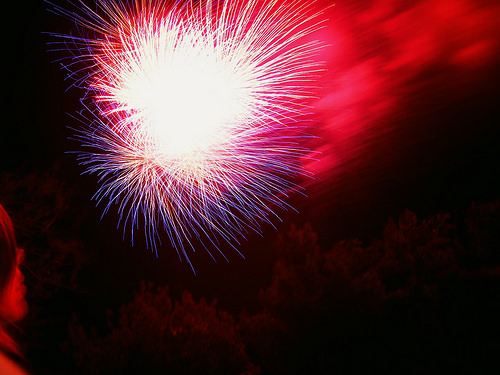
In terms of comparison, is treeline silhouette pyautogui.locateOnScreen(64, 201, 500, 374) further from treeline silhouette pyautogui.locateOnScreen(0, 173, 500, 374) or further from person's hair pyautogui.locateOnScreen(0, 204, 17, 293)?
person's hair pyautogui.locateOnScreen(0, 204, 17, 293)

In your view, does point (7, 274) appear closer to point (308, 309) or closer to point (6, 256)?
point (6, 256)

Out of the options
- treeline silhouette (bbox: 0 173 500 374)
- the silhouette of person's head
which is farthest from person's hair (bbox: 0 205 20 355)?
treeline silhouette (bbox: 0 173 500 374)

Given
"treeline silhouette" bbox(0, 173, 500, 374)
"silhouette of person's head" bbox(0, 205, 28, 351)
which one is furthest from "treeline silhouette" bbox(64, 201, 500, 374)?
"silhouette of person's head" bbox(0, 205, 28, 351)

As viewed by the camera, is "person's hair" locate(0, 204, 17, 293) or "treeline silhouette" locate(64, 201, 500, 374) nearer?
"person's hair" locate(0, 204, 17, 293)

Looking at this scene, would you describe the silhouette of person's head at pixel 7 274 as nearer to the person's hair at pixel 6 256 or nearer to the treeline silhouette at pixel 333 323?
the person's hair at pixel 6 256

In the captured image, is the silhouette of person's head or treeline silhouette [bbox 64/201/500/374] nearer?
the silhouette of person's head

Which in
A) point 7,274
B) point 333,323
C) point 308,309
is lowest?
point 333,323

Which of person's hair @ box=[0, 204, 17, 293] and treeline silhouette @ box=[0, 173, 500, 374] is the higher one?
→ person's hair @ box=[0, 204, 17, 293]

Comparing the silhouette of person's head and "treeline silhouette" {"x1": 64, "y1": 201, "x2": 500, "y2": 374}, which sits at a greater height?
the silhouette of person's head

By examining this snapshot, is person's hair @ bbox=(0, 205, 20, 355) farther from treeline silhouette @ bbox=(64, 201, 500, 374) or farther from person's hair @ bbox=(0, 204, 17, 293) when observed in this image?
treeline silhouette @ bbox=(64, 201, 500, 374)

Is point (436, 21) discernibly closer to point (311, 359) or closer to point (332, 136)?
point (332, 136)

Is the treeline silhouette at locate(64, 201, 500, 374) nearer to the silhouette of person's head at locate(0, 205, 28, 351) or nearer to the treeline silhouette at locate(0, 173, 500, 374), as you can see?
the treeline silhouette at locate(0, 173, 500, 374)

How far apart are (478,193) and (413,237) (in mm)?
2848

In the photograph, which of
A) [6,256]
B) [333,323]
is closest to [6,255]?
[6,256]
